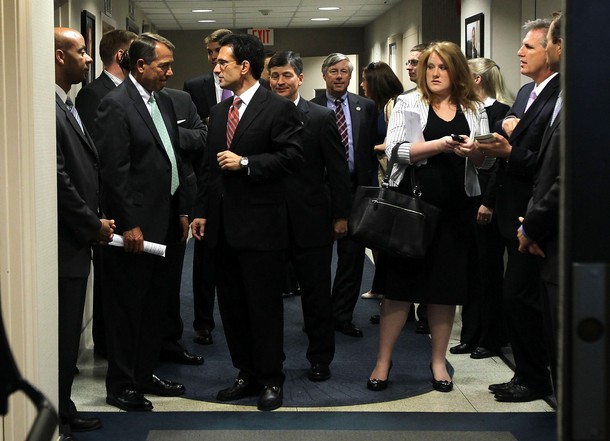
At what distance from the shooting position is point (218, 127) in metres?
3.90

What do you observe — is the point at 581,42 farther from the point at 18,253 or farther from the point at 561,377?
the point at 18,253

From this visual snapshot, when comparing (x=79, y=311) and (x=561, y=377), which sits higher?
(x=561, y=377)

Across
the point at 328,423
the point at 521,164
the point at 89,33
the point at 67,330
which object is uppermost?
the point at 89,33

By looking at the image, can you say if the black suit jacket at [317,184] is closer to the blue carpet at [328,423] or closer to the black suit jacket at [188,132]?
the black suit jacket at [188,132]

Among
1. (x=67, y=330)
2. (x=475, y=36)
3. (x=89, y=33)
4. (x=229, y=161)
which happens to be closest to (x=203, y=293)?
(x=229, y=161)

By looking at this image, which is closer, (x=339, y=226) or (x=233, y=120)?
(x=233, y=120)

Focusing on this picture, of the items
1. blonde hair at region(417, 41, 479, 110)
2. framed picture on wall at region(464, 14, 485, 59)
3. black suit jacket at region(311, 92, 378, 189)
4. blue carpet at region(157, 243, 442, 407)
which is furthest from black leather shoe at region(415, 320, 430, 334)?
framed picture on wall at region(464, 14, 485, 59)

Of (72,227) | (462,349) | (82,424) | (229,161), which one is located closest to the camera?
(72,227)

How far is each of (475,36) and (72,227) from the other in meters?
5.39

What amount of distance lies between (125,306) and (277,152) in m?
0.89

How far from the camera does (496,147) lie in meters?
3.73

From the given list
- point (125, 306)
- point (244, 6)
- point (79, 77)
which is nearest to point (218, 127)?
point (79, 77)

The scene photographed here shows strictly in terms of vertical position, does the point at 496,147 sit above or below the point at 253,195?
Result: above

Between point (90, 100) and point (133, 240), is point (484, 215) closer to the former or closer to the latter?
point (133, 240)
